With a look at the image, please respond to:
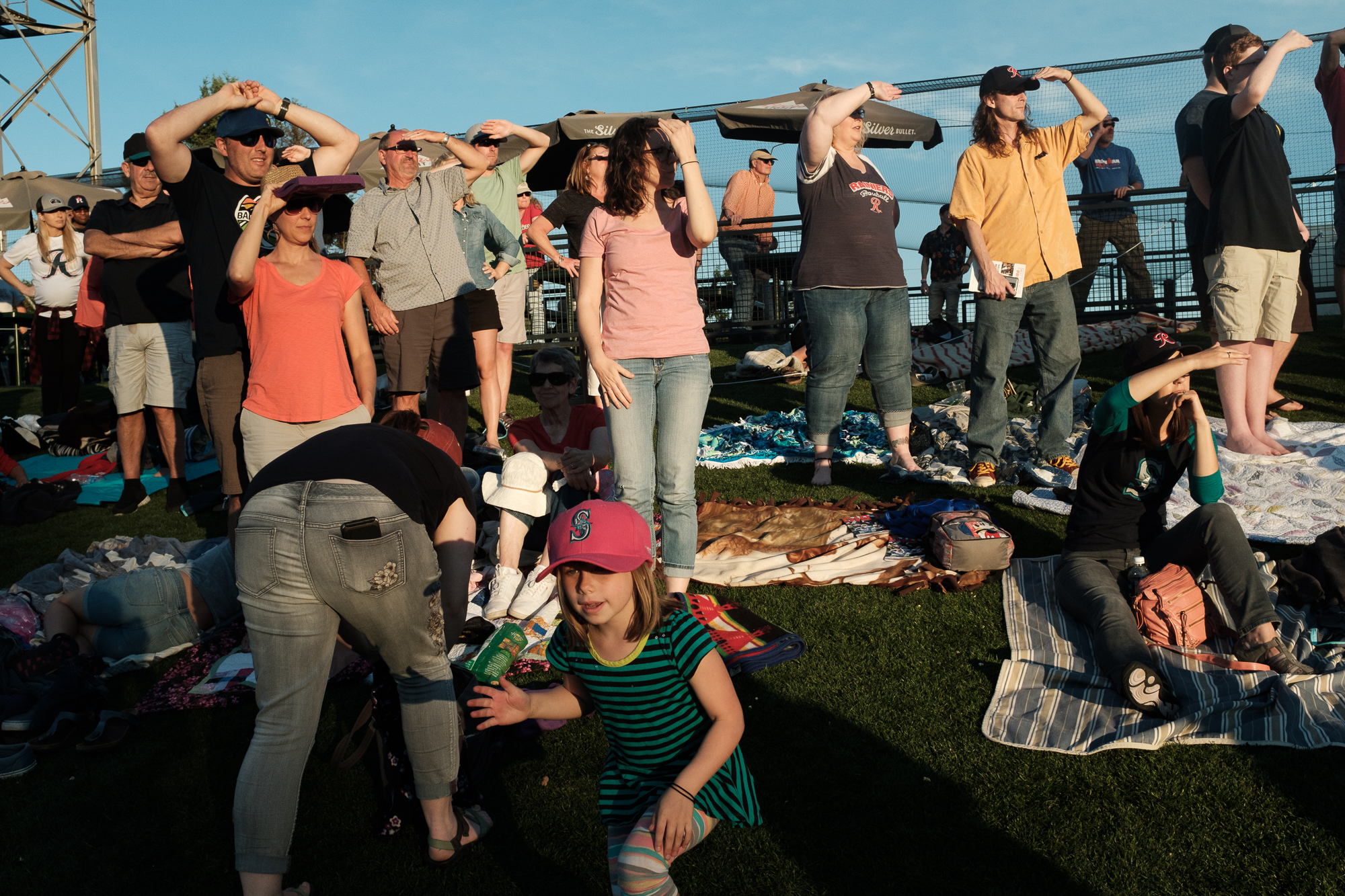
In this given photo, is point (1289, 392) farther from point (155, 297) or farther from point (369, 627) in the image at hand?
point (155, 297)

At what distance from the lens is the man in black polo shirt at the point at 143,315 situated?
6309 mm

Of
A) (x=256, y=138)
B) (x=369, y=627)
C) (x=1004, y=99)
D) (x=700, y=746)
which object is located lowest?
(x=700, y=746)

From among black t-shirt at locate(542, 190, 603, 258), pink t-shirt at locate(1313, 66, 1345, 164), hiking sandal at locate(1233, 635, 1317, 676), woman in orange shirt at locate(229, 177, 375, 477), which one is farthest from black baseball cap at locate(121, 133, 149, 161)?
pink t-shirt at locate(1313, 66, 1345, 164)

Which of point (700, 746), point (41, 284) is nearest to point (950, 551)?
point (700, 746)

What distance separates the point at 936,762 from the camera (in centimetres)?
315

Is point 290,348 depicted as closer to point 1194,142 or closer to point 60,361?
point 1194,142

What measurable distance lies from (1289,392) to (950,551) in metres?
5.01

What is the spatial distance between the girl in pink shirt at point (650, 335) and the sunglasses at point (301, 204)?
3.77 ft

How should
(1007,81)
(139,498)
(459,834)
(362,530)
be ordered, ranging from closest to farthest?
1. (362,530)
2. (459,834)
3. (1007,81)
4. (139,498)

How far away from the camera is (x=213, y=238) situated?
5.06 meters

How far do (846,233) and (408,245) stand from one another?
2790 millimetres

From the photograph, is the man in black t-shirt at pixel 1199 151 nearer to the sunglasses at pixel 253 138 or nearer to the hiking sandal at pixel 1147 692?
the hiking sandal at pixel 1147 692

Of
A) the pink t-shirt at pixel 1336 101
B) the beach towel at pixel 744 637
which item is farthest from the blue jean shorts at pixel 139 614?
the pink t-shirt at pixel 1336 101

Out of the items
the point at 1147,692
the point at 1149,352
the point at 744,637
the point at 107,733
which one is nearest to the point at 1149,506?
the point at 1149,352
